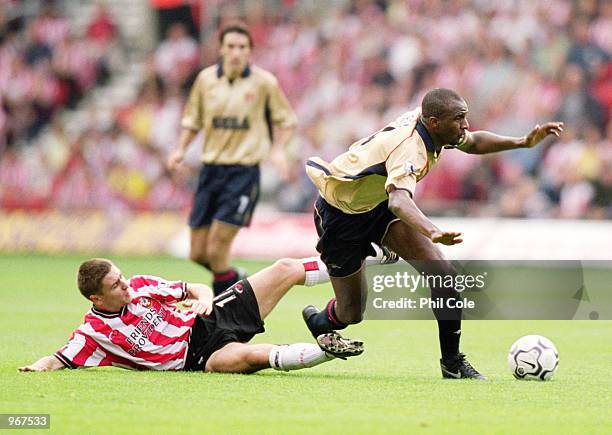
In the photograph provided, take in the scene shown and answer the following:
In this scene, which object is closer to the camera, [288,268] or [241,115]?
[288,268]

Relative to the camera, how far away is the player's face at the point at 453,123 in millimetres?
7523

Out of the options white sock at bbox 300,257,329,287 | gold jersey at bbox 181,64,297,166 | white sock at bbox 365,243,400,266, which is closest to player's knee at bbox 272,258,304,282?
white sock at bbox 300,257,329,287

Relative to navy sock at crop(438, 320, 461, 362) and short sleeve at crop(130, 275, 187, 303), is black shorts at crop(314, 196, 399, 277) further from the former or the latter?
short sleeve at crop(130, 275, 187, 303)

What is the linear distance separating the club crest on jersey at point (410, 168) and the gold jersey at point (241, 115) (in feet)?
18.5

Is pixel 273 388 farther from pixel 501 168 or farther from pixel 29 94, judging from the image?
pixel 29 94

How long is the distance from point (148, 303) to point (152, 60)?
658 inches

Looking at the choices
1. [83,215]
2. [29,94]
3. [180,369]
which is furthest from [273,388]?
[29,94]

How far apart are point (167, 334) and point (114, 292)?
0.48 metres

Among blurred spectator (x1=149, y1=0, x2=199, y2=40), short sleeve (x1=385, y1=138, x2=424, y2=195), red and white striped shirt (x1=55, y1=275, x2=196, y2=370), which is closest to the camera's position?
short sleeve (x1=385, y1=138, x2=424, y2=195)

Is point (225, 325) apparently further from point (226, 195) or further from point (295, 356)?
point (226, 195)

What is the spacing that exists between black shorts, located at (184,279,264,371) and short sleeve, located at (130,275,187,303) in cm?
23

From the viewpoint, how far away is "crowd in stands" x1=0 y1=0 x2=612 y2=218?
19.5m

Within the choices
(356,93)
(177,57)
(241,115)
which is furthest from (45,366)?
(177,57)

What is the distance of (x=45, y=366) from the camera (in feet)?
25.8
